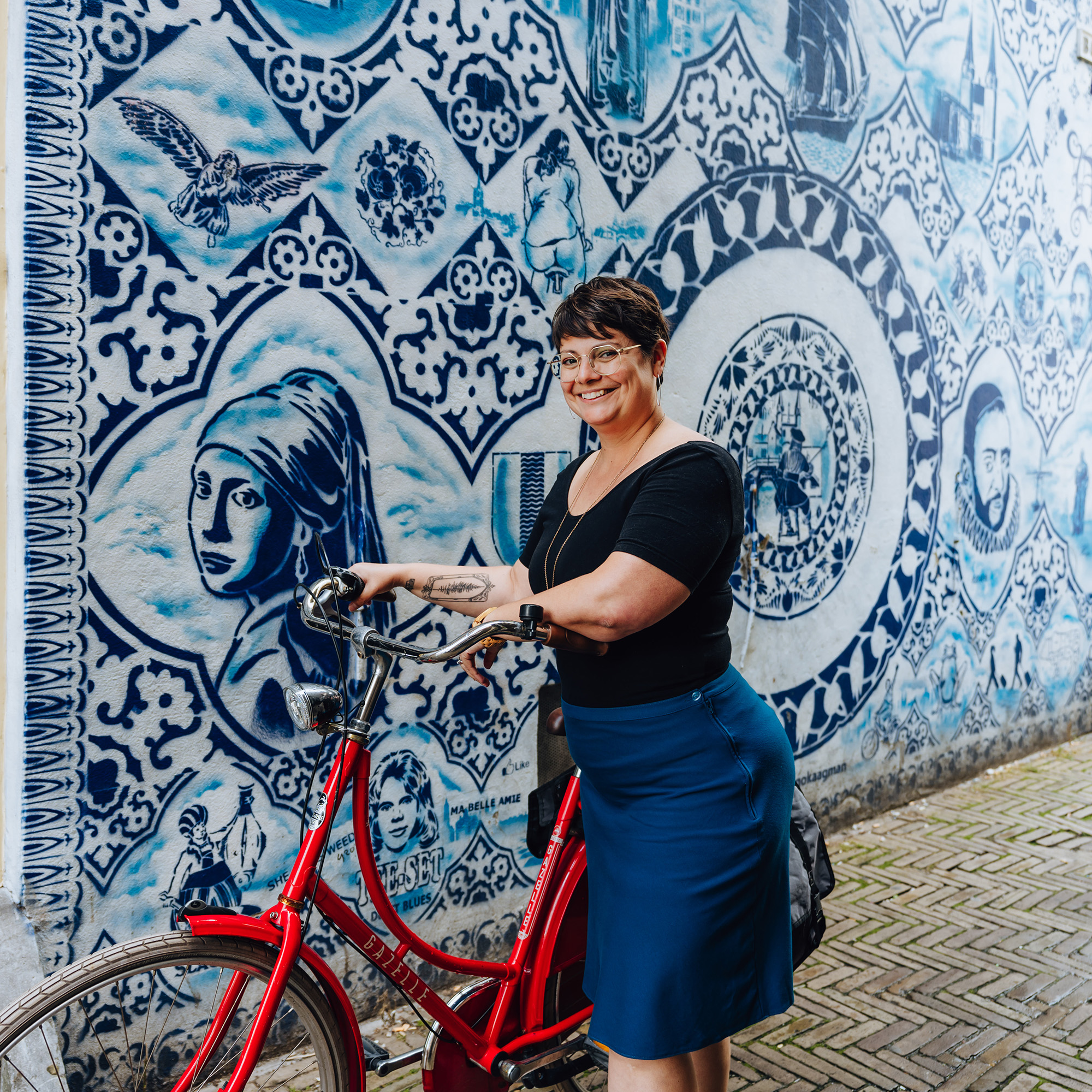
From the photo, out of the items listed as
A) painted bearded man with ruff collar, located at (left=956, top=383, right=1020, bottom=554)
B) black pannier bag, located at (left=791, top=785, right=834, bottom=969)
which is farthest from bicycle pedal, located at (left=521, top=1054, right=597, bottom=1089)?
painted bearded man with ruff collar, located at (left=956, top=383, right=1020, bottom=554)

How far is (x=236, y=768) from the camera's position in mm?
2971

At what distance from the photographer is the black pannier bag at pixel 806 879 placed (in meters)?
2.44

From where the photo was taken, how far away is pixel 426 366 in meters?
3.31

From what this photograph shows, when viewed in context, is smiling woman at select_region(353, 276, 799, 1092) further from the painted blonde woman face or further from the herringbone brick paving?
the herringbone brick paving

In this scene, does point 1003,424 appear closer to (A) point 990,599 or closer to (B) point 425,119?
(A) point 990,599

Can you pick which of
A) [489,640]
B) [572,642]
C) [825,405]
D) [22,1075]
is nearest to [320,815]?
[489,640]

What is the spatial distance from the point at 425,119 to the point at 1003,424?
411 centimetres

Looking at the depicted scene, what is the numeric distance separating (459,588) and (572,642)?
0.54 meters

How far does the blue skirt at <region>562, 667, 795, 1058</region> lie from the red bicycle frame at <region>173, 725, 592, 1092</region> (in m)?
0.34

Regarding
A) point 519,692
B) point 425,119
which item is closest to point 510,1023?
point 519,692

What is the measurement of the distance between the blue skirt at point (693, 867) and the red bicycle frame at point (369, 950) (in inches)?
13.5

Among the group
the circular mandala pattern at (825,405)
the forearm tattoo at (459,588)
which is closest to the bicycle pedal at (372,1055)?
the forearm tattoo at (459,588)

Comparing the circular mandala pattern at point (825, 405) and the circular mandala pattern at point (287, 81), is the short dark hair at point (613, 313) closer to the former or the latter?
the circular mandala pattern at point (287, 81)

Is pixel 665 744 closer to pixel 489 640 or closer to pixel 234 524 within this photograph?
pixel 489 640
